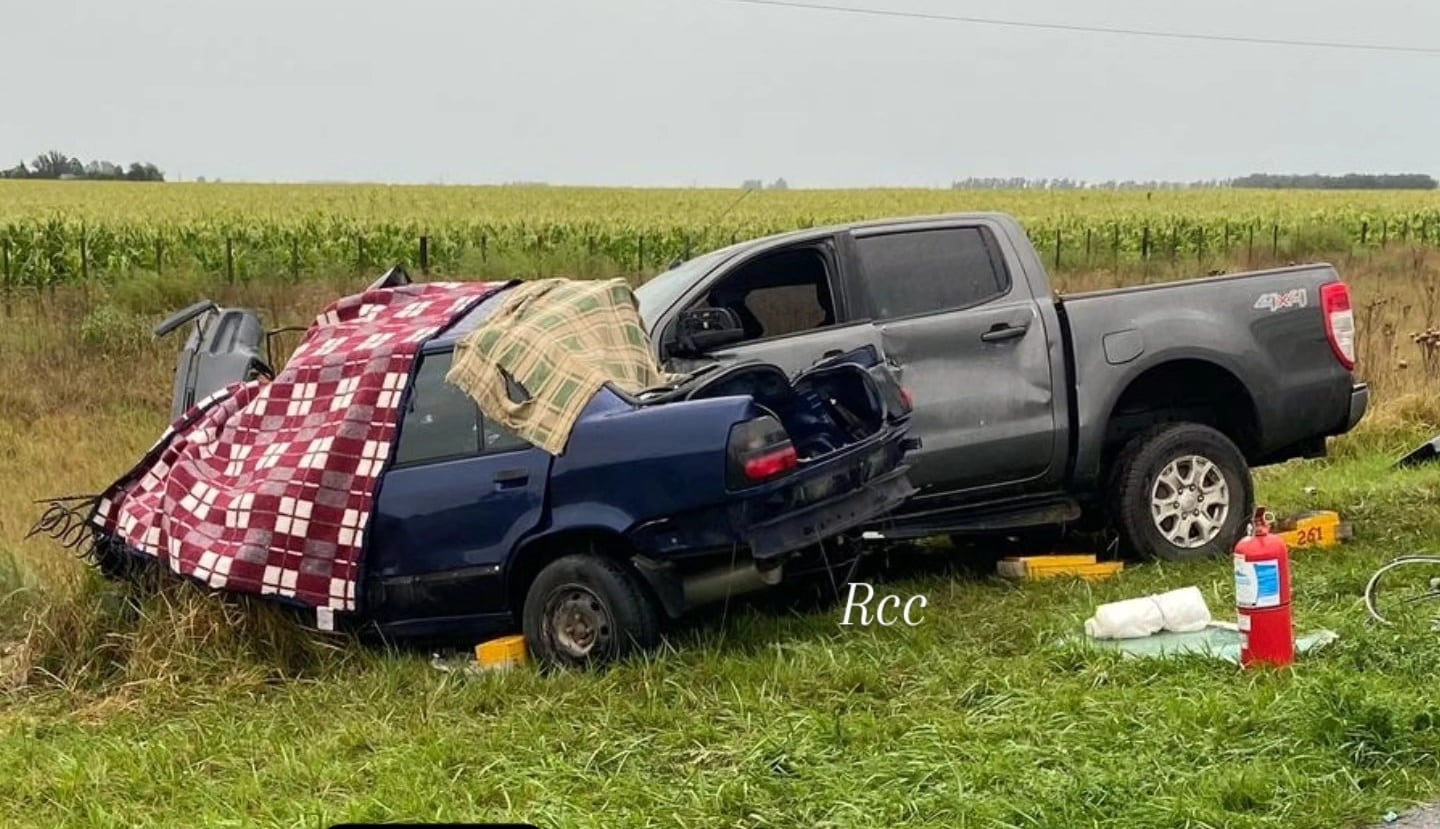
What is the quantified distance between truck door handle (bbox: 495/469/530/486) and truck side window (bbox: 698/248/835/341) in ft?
5.11

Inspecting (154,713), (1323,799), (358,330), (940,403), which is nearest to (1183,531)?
(940,403)

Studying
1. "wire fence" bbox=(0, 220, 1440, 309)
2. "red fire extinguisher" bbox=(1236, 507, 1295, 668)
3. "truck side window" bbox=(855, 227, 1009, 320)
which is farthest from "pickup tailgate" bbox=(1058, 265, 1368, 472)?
"wire fence" bbox=(0, 220, 1440, 309)

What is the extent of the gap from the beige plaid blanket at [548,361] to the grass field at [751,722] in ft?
3.44

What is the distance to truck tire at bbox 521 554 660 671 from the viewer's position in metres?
5.80

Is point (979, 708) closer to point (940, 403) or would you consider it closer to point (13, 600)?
point (940, 403)

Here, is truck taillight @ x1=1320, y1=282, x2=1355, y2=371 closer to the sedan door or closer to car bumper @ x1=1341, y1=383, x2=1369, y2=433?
car bumper @ x1=1341, y1=383, x2=1369, y2=433

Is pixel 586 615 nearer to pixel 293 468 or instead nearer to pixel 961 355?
pixel 293 468

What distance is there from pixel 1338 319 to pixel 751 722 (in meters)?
4.35

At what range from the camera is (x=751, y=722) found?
4961 mm

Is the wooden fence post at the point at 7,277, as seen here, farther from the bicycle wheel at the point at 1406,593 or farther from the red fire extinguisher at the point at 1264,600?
the red fire extinguisher at the point at 1264,600

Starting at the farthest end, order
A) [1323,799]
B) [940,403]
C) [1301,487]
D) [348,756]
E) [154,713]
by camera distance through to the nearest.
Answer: [1301,487] < [940,403] < [154,713] < [348,756] < [1323,799]

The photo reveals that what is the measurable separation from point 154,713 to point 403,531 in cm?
121

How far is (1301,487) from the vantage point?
31.2 ft

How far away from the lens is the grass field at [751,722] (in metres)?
4.14
